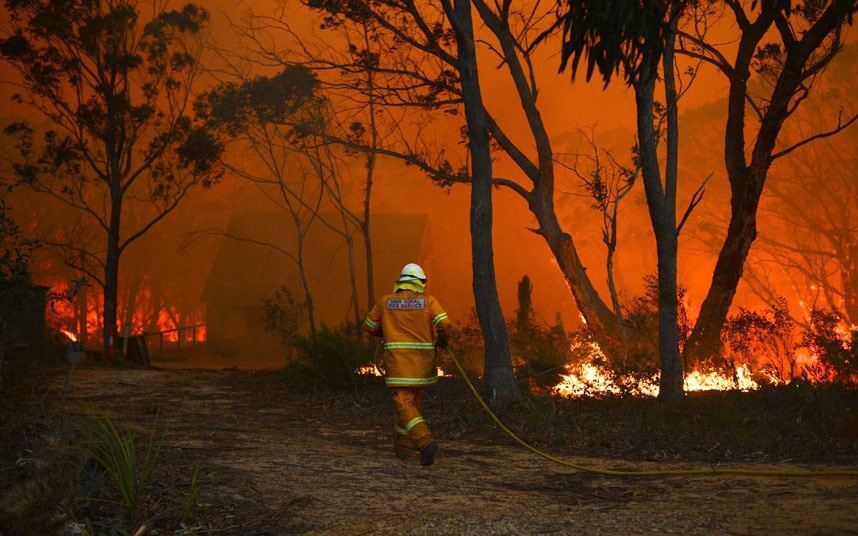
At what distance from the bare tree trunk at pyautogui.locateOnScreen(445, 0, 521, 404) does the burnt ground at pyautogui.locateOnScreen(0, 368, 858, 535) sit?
112 centimetres

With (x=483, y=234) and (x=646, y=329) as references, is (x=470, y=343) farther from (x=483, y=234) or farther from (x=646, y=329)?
(x=483, y=234)

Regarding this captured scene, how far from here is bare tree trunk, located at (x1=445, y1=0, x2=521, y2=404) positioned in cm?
1294

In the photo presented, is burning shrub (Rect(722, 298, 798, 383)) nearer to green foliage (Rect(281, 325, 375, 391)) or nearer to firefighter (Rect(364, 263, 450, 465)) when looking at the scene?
green foliage (Rect(281, 325, 375, 391))

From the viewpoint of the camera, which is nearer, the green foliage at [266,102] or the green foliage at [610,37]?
the green foliage at [610,37]

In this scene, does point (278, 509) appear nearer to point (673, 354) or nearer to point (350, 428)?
point (350, 428)

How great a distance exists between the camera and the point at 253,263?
1817 inches

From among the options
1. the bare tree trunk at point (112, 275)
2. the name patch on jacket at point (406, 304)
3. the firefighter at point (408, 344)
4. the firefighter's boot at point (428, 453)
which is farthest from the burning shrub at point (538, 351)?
the bare tree trunk at point (112, 275)

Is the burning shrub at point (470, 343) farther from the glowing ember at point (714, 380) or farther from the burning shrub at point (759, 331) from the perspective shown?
the burning shrub at point (759, 331)

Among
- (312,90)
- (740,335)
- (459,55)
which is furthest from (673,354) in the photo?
(312,90)

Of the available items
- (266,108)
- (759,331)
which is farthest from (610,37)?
(266,108)

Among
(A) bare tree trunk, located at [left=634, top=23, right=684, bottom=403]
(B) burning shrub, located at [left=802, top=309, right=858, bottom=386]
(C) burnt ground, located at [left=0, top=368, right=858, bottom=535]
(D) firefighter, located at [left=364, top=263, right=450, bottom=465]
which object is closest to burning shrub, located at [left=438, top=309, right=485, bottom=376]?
(A) bare tree trunk, located at [left=634, top=23, right=684, bottom=403]

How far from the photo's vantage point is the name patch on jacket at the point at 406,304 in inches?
361

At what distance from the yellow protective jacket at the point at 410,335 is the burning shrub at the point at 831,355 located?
5.48 m

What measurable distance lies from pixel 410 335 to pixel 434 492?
196cm
